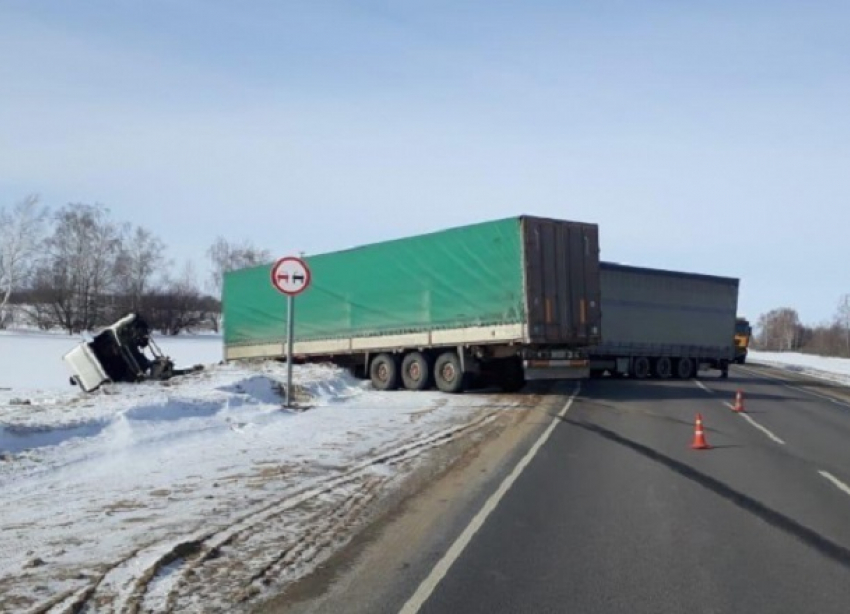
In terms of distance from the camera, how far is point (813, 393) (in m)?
32.1

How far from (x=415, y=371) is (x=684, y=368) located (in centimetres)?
1657

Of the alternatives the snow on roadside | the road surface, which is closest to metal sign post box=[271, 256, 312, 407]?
the road surface

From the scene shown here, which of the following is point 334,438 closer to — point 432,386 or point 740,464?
point 740,464

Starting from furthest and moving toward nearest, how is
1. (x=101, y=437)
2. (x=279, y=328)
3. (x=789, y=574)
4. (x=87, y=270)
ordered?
(x=87, y=270) → (x=279, y=328) → (x=101, y=437) → (x=789, y=574)

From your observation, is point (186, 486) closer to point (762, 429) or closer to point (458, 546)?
point (458, 546)

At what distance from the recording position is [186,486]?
10.3 metres

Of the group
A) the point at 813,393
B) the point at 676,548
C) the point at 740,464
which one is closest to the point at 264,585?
the point at 676,548

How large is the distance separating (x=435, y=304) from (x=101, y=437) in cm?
1273

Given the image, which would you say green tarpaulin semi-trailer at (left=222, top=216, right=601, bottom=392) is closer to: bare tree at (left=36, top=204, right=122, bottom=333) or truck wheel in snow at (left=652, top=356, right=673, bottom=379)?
truck wheel in snow at (left=652, top=356, right=673, bottom=379)

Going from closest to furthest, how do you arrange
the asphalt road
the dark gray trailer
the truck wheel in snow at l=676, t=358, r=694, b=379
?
1. the asphalt road
2. the dark gray trailer
3. the truck wheel in snow at l=676, t=358, r=694, b=379

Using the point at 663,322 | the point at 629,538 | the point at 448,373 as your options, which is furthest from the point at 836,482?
the point at 663,322

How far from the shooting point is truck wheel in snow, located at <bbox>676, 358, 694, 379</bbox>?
3844cm

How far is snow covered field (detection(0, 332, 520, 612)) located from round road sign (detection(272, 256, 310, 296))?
2.31m

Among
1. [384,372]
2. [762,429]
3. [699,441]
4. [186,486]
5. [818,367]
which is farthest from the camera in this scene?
[818,367]
